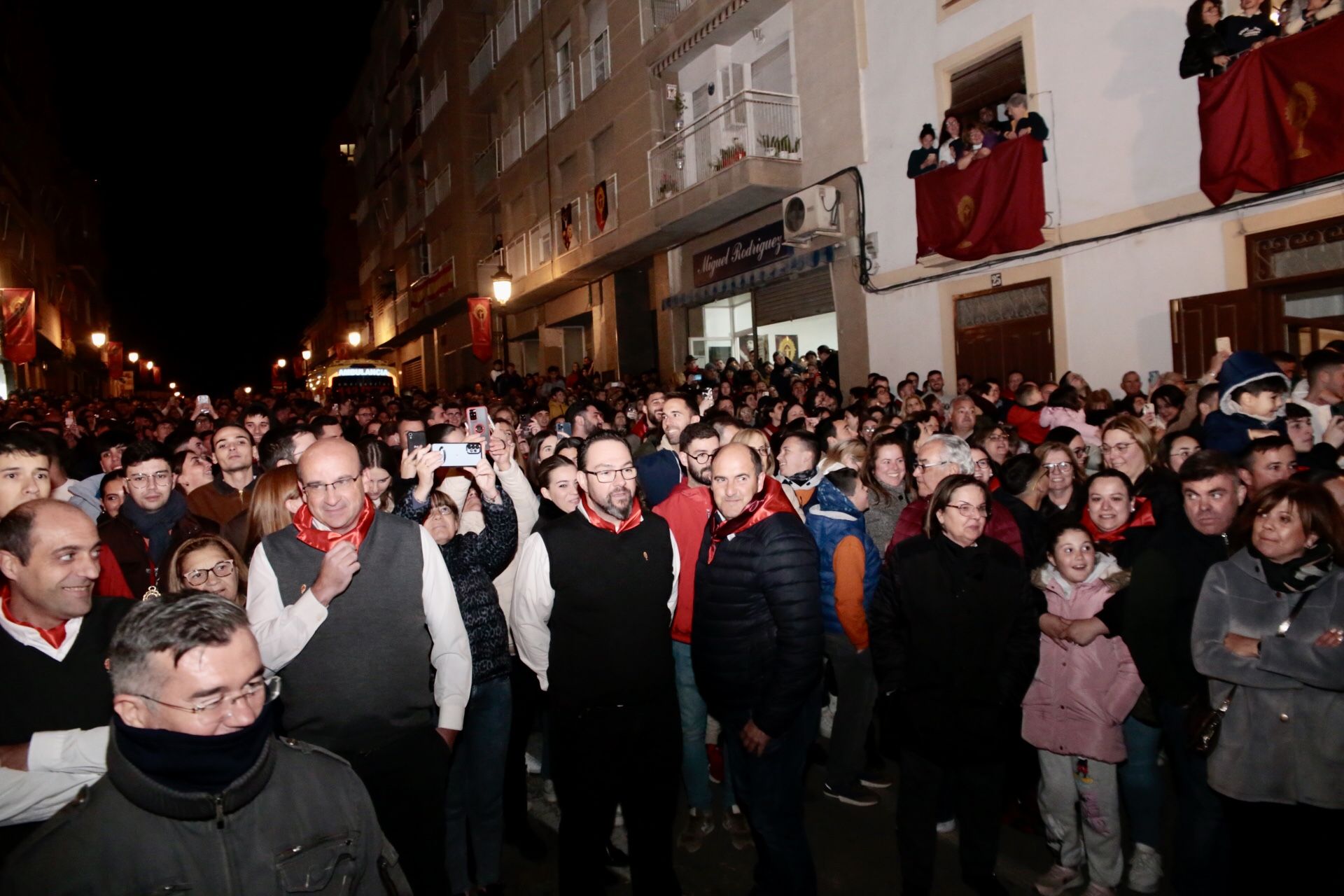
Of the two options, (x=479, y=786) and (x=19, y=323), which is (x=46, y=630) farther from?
(x=19, y=323)

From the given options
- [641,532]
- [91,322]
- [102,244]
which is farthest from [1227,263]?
[102,244]

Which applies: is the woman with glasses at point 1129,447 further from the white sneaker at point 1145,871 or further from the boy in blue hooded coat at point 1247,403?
the white sneaker at point 1145,871

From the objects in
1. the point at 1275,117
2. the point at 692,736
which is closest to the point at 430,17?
the point at 1275,117

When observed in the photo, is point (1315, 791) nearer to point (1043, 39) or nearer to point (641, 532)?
point (641, 532)

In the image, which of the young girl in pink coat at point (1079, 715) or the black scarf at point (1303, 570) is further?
the young girl in pink coat at point (1079, 715)

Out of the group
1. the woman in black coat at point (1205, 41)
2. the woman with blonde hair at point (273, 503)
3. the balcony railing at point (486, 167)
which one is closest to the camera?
the woman with blonde hair at point (273, 503)

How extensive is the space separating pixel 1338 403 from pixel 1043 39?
7476mm

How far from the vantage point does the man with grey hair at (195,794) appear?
1.69m

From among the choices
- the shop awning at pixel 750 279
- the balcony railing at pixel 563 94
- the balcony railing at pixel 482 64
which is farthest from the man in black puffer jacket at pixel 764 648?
the balcony railing at pixel 482 64

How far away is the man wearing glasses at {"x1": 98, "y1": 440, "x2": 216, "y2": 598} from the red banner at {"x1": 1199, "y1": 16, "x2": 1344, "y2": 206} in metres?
10.0

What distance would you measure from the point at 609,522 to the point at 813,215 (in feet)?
37.9

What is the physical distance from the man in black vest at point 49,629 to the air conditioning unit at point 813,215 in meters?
12.7

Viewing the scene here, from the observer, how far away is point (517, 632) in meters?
3.71

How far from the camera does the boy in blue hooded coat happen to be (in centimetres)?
528
